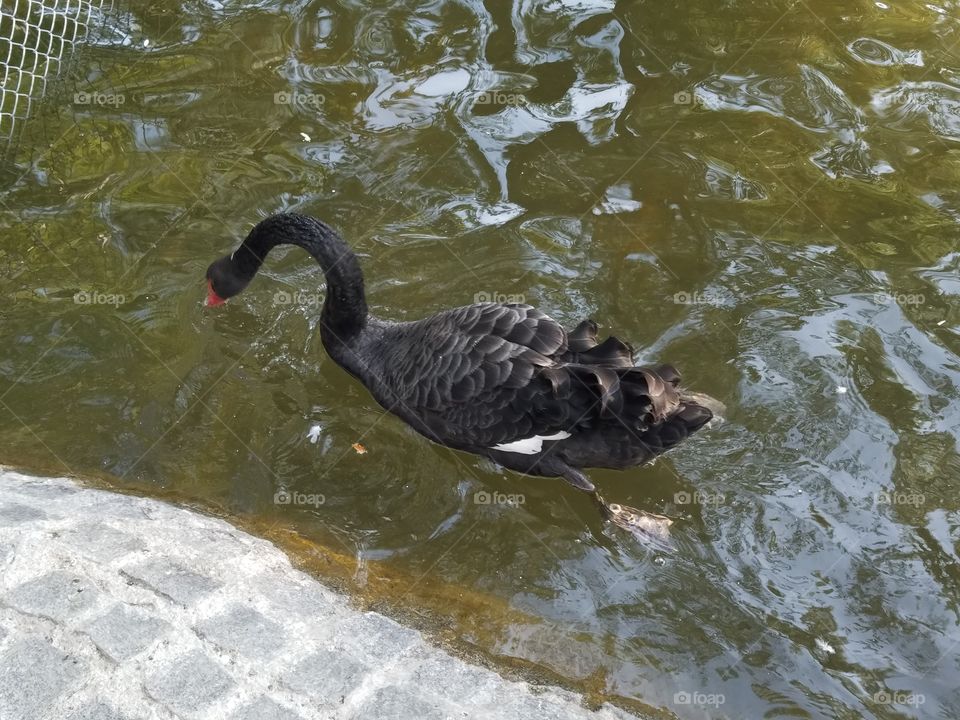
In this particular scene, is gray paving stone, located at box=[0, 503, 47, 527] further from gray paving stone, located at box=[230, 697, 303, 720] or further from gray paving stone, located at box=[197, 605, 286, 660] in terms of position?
gray paving stone, located at box=[230, 697, 303, 720]

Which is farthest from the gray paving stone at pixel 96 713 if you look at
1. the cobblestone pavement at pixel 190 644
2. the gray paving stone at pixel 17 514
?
the gray paving stone at pixel 17 514

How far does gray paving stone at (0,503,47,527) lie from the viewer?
3.51 m

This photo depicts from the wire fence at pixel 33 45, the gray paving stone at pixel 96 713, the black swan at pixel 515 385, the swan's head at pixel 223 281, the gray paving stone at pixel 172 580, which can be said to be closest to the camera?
the gray paving stone at pixel 96 713

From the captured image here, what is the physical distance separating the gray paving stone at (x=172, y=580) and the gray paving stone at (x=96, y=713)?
467mm

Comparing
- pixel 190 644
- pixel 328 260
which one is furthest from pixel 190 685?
pixel 328 260

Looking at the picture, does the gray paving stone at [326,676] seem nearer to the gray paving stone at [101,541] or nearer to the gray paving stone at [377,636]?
the gray paving stone at [377,636]

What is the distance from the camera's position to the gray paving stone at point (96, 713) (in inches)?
111

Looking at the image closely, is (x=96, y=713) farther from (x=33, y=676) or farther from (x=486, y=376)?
(x=486, y=376)

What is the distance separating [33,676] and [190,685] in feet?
1.64

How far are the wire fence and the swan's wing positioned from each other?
12.5ft

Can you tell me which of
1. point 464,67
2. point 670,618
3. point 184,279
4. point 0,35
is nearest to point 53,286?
point 184,279

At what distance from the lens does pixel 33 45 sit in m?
6.98

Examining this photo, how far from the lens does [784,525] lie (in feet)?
13.8

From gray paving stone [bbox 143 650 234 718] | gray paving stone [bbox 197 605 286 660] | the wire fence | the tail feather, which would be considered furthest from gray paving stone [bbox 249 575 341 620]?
the wire fence
